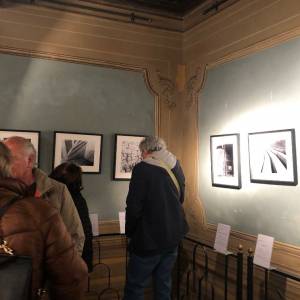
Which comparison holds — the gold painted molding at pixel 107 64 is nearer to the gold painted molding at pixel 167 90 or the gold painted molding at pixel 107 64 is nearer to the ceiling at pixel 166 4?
the gold painted molding at pixel 167 90

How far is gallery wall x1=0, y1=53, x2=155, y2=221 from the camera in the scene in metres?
4.09

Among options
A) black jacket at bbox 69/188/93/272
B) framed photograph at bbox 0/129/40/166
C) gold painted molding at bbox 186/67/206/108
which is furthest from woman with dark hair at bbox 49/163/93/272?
gold painted molding at bbox 186/67/206/108

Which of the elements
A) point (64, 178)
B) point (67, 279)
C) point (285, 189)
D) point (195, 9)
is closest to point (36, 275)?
point (67, 279)

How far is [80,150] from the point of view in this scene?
428 centimetres

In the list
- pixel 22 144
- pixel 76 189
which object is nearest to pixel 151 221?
pixel 76 189

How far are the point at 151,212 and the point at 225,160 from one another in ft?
3.75

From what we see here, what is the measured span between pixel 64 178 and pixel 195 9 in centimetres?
269

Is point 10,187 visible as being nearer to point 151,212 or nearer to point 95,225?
point 151,212

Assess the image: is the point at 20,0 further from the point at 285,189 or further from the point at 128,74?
the point at 285,189

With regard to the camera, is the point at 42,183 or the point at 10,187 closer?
the point at 10,187

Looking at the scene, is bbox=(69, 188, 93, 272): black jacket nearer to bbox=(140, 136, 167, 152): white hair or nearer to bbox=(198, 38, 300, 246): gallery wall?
bbox=(140, 136, 167, 152): white hair

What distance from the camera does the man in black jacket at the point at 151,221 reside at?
3227 millimetres

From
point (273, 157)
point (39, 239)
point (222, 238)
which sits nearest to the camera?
point (39, 239)

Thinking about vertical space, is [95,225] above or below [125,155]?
below
